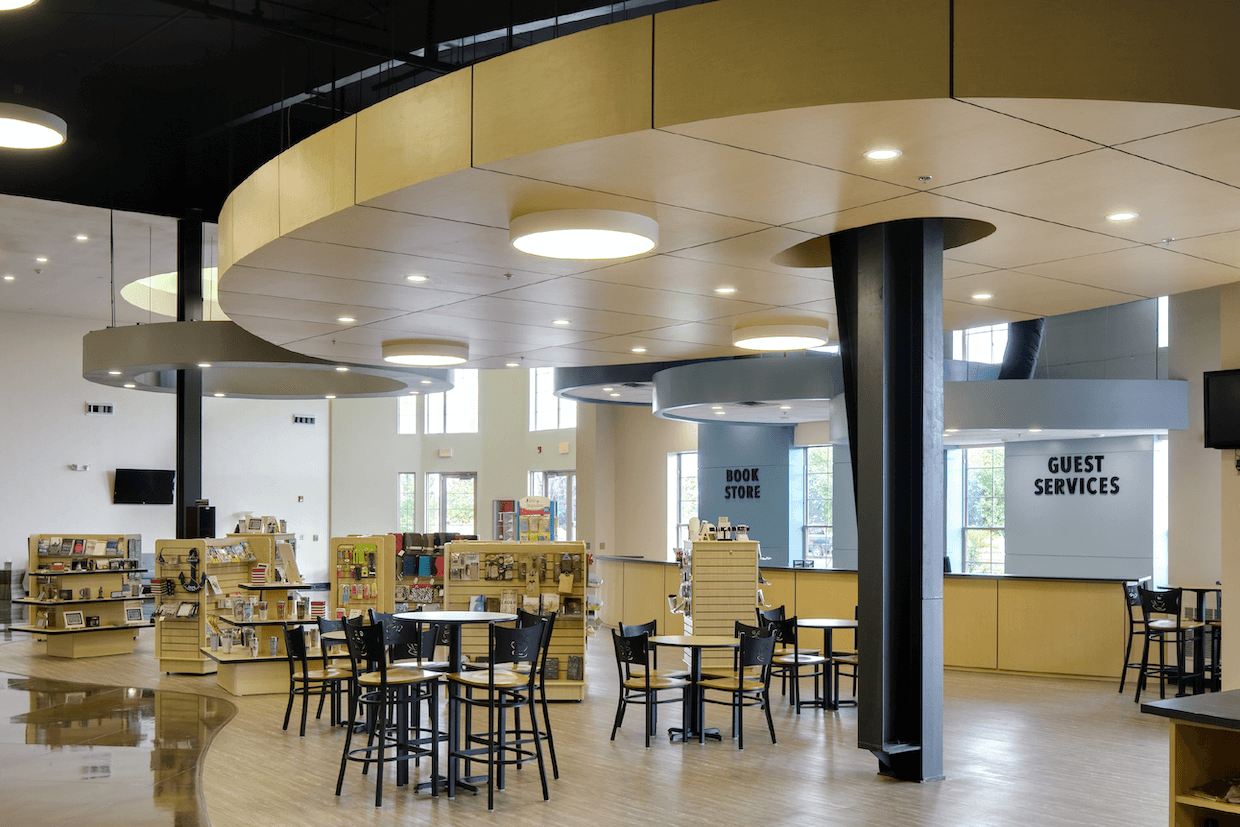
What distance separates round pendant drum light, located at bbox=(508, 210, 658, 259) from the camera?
6176mm

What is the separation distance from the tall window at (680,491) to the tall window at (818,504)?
232 centimetres

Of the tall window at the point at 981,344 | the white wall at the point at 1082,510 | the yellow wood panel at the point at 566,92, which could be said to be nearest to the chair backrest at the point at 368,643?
the yellow wood panel at the point at 566,92

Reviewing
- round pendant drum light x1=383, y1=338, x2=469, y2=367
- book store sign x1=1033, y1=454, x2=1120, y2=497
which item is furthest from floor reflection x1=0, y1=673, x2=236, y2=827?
book store sign x1=1033, y1=454, x2=1120, y2=497

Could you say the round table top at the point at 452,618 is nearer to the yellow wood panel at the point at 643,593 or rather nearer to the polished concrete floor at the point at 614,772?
the polished concrete floor at the point at 614,772

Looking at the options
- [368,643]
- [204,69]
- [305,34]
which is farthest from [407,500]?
[368,643]

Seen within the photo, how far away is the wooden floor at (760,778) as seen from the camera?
632 centimetres

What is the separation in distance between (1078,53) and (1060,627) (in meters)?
9.01

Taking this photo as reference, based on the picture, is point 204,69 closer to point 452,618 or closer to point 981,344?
point 452,618

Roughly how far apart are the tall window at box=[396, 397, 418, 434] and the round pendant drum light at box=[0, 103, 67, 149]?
16963 mm

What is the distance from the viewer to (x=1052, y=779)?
729cm

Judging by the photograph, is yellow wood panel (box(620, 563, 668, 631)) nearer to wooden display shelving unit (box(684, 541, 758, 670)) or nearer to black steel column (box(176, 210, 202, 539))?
wooden display shelving unit (box(684, 541, 758, 670))

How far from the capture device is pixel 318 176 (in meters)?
6.39

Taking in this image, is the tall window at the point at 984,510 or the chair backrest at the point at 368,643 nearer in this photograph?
the chair backrest at the point at 368,643

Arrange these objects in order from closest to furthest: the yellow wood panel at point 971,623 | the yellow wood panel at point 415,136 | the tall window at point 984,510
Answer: the yellow wood panel at point 415,136, the yellow wood panel at point 971,623, the tall window at point 984,510
